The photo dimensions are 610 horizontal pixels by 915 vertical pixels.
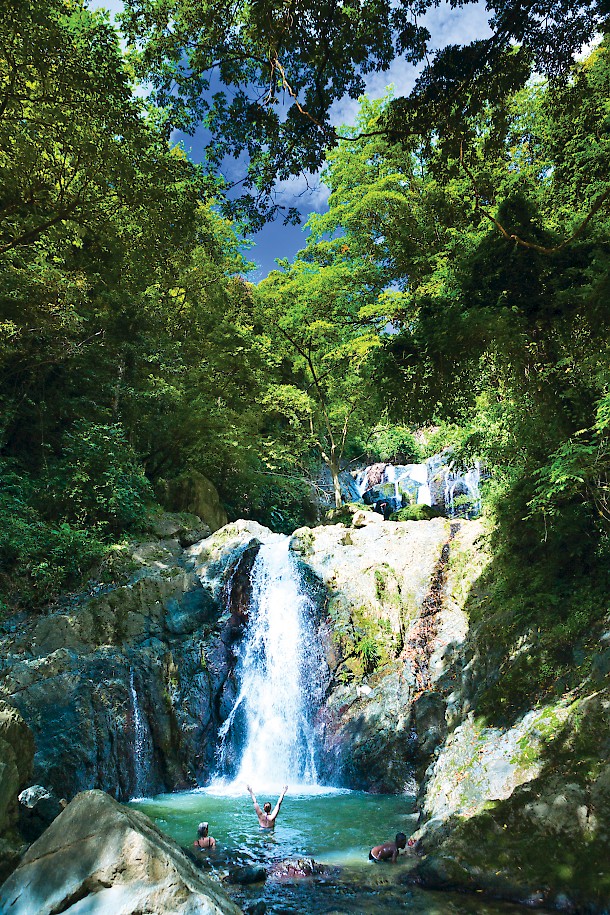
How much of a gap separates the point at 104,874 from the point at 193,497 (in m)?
14.9

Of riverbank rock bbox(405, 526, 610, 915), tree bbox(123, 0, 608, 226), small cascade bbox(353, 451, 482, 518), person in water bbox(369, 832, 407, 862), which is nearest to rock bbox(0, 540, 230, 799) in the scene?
person in water bbox(369, 832, 407, 862)

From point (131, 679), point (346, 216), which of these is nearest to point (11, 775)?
point (131, 679)

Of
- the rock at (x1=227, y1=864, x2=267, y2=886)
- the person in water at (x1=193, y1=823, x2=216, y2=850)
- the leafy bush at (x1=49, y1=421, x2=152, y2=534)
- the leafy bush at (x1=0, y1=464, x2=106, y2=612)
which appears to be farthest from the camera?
the leafy bush at (x1=49, y1=421, x2=152, y2=534)

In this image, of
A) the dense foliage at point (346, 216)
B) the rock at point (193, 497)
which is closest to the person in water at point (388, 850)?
the dense foliage at point (346, 216)

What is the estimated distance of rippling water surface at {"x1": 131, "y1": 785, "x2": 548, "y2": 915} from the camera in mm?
4734

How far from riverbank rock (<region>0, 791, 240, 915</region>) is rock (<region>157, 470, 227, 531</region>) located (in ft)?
44.7

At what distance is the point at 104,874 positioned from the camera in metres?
2.79

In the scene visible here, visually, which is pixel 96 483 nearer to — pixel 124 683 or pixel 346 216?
pixel 124 683

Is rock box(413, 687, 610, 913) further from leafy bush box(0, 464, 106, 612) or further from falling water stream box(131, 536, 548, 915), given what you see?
leafy bush box(0, 464, 106, 612)

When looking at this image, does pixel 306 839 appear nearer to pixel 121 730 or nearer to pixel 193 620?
pixel 121 730

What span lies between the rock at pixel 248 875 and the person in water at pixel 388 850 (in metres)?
1.30

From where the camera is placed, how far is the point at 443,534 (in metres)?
13.0

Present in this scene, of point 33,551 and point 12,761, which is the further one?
point 33,551

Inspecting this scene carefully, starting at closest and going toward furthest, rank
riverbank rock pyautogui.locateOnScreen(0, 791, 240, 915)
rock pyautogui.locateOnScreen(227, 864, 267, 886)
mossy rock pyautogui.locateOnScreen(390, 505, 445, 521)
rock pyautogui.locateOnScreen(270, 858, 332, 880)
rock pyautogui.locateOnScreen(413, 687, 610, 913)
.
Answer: riverbank rock pyautogui.locateOnScreen(0, 791, 240, 915) < rock pyautogui.locateOnScreen(413, 687, 610, 913) < rock pyautogui.locateOnScreen(227, 864, 267, 886) < rock pyautogui.locateOnScreen(270, 858, 332, 880) < mossy rock pyautogui.locateOnScreen(390, 505, 445, 521)
